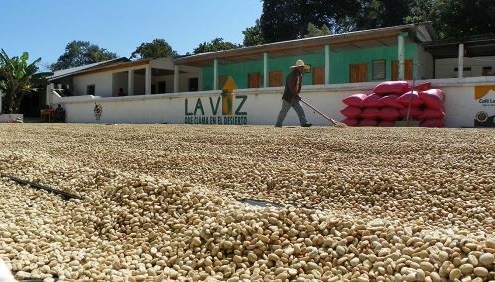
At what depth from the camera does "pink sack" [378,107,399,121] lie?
13070 mm

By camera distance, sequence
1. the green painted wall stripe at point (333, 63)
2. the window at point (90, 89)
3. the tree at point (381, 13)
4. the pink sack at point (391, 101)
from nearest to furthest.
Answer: the pink sack at point (391, 101)
the green painted wall stripe at point (333, 63)
the window at point (90, 89)
the tree at point (381, 13)

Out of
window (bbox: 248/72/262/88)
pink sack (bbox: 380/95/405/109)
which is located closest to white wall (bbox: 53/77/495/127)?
pink sack (bbox: 380/95/405/109)

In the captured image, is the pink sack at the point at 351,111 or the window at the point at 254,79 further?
the window at the point at 254,79

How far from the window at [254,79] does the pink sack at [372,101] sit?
9.06m

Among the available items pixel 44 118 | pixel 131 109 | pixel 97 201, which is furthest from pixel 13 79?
pixel 97 201

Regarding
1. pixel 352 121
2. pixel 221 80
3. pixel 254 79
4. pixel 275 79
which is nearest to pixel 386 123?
pixel 352 121

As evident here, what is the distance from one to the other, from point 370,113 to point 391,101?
64cm

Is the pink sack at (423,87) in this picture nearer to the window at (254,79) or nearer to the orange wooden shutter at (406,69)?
the orange wooden shutter at (406,69)

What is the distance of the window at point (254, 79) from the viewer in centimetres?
2227

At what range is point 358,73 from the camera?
1966cm

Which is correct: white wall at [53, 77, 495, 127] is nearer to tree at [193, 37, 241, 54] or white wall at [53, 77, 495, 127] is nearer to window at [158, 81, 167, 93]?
A: window at [158, 81, 167, 93]

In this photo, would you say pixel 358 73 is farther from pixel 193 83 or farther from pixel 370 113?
pixel 193 83

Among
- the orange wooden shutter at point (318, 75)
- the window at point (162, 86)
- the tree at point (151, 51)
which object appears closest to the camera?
the orange wooden shutter at point (318, 75)

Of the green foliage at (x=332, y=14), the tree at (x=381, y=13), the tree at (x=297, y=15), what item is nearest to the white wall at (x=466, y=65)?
the green foliage at (x=332, y=14)
